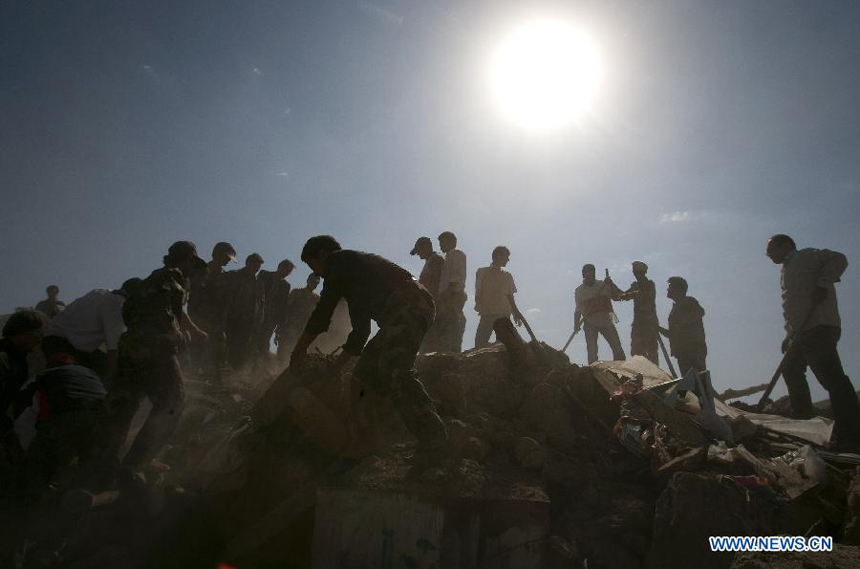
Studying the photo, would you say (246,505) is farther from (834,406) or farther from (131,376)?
(834,406)

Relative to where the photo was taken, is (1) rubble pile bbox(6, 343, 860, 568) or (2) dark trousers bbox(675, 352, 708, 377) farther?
(2) dark trousers bbox(675, 352, 708, 377)

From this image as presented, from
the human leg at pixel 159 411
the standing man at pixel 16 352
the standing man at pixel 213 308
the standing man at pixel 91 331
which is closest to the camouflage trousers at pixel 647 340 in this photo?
the standing man at pixel 213 308

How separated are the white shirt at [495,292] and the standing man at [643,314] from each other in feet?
7.89

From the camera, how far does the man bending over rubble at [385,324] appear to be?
279cm

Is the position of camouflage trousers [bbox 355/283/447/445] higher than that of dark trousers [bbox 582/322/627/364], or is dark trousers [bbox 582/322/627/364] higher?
dark trousers [bbox 582/322/627/364]

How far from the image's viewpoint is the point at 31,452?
8.41ft

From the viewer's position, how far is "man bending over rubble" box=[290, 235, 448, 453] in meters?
2.79

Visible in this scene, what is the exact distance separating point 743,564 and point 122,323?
443 cm

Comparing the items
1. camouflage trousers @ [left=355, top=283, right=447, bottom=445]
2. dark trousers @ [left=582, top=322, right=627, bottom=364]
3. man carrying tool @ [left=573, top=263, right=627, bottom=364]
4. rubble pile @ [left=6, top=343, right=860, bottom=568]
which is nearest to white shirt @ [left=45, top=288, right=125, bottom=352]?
rubble pile @ [left=6, top=343, right=860, bottom=568]

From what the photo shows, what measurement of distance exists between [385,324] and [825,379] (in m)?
4.38

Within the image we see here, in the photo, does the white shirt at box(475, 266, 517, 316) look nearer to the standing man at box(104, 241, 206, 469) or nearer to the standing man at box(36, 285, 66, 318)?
the standing man at box(104, 241, 206, 469)

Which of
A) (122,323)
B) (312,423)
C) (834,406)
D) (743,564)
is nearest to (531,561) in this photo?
(743,564)

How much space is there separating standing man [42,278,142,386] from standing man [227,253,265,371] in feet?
11.8

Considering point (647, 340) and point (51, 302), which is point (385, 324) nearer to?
point (647, 340)
